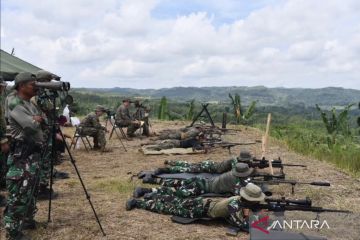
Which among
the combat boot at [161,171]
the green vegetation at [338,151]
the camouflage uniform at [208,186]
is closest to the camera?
the camouflage uniform at [208,186]

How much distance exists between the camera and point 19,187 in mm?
4664

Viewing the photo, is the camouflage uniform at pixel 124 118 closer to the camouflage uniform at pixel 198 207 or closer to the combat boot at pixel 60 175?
the combat boot at pixel 60 175

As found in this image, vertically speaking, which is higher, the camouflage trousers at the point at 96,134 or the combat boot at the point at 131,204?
the camouflage trousers at the point at 96,134

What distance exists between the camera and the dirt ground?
16.7ft

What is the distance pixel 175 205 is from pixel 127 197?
4.23 ft

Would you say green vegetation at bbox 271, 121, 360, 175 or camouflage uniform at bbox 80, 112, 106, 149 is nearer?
green vegetation at bbox 271, 121, 360, 175

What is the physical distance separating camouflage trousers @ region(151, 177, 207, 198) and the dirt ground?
0.48 metres

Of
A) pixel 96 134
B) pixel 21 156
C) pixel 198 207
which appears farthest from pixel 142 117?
pixel 21 156

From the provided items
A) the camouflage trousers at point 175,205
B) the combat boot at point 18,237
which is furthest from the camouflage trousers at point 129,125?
the combat boot at point 18,237

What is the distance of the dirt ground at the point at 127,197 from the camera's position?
510 centimetres

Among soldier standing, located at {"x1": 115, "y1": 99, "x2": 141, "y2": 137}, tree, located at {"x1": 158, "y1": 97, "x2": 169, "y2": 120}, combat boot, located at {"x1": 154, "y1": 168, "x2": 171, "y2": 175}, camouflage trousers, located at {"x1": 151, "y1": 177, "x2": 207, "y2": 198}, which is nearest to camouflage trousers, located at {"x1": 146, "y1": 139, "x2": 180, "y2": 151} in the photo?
soldier standing, located at {"x1": 115, "y1": 99, "x2": 141, "y2": 137}

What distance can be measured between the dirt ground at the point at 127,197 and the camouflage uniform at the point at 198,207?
0.12 meters

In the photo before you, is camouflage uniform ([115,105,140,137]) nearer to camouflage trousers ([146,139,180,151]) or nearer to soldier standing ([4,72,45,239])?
camouflage trousers ([146,139,180,151])

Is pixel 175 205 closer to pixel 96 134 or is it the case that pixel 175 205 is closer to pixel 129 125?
pixel 96 134
